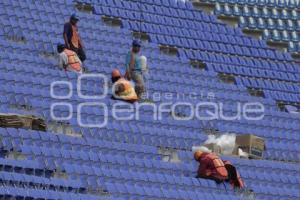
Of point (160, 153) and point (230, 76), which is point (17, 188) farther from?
point (230, 76)

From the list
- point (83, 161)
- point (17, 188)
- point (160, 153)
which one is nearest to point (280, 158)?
point (160, 153)

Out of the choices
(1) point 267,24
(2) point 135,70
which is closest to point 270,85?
(1) point 267,24

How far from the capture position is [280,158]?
18.0 m

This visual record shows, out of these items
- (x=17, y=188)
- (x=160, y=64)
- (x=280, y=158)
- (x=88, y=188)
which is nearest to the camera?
(x=17, y=188)

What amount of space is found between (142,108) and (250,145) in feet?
5.85

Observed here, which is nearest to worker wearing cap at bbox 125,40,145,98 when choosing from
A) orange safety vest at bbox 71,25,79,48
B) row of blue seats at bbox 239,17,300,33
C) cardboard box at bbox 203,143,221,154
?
orange safety vest at bbox 71,25,79,48

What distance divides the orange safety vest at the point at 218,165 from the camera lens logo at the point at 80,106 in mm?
1717

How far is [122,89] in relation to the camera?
16.9 meters

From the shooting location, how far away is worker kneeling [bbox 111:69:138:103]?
16.8 m

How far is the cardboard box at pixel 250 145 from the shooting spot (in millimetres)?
17219

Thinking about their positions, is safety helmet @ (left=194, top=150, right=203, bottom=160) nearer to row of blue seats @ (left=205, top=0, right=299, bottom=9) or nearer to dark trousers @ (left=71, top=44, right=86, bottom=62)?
dark trousers @ (left=71, top=44, right=86, bottom=62)

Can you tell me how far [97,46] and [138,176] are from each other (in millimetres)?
4031

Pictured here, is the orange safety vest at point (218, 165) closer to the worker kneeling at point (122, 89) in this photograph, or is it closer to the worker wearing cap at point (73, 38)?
the worker kneeling at point (122, 89)

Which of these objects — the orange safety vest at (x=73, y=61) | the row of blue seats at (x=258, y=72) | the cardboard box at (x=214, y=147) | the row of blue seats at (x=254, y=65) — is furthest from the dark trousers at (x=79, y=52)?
the row of blue seats at (x=258, y=72)
